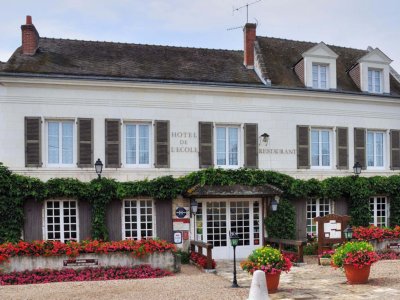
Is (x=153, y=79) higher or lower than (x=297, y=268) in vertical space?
higher

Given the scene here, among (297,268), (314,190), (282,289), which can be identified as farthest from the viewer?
(314,190)

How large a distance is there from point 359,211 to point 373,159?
2.19m

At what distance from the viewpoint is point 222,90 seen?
19.1 meters

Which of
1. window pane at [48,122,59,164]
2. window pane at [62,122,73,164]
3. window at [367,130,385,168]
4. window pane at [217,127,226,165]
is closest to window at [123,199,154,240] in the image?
window pane at [62,122,73,164]

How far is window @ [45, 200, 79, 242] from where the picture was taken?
17484 millimetres

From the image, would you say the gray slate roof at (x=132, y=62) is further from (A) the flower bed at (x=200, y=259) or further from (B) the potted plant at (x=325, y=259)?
(B) the potted plant at (x=325, y=259)

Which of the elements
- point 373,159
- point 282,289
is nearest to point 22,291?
point 282,289

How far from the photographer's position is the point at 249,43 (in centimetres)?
2098

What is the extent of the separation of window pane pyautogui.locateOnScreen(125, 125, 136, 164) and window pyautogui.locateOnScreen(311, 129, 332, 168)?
641 cm

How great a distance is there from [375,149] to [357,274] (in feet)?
29.7

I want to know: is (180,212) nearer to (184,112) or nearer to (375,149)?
(184,112)

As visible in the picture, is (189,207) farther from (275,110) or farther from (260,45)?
(260,45)

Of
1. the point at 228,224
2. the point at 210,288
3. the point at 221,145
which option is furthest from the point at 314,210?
the point at 210,288

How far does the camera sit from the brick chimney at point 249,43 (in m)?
20.9
